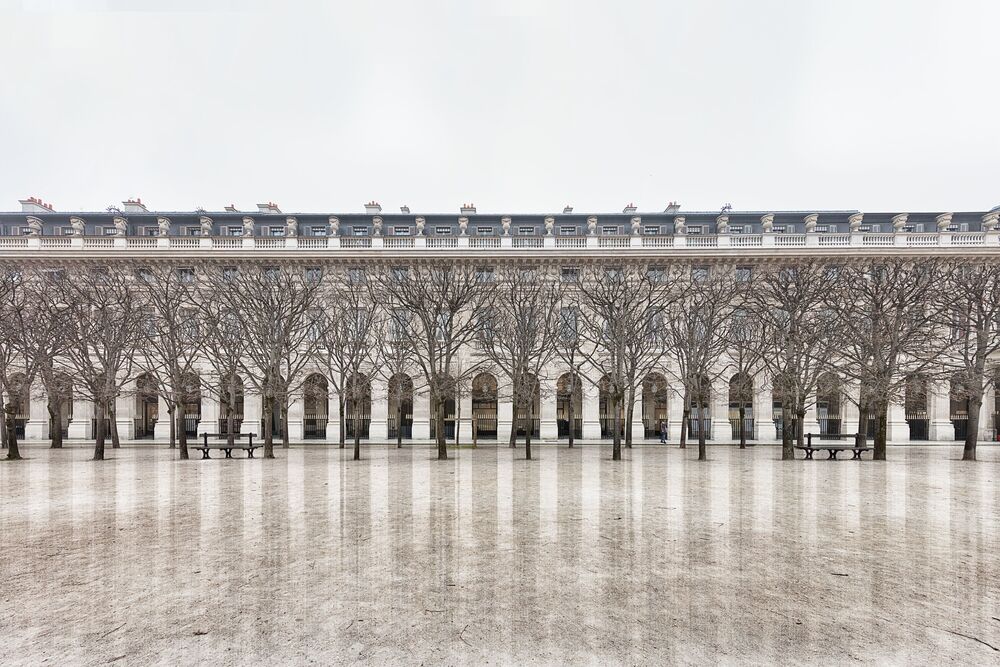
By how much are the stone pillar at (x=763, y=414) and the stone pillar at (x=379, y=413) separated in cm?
2105

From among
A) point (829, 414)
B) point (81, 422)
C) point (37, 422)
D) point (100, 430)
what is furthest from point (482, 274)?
point (37, 422)

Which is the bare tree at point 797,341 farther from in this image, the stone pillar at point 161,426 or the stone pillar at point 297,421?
the stone pillar at point 161,426

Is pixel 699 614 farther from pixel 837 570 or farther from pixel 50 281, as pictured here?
pixel 50 281

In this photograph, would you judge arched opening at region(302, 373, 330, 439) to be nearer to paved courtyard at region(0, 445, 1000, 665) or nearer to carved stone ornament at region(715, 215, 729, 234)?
paved courtyard at region(0, 445, 1000, 665)

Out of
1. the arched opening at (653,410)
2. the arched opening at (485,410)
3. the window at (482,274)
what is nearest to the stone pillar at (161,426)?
the arched opening at (485,410)

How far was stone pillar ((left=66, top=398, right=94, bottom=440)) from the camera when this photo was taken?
33.9 meters

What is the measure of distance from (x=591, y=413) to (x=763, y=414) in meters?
12.3

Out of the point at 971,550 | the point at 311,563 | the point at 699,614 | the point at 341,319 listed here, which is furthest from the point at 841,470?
the point at 341,319

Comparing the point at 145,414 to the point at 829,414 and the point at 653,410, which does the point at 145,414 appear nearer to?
the point at 653,410

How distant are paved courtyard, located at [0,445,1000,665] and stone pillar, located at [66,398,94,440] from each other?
27.1 m

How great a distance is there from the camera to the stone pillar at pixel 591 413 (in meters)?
34.1

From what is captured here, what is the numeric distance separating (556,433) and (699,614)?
29.4 meters

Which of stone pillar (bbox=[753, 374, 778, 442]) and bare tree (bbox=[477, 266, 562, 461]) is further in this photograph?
stone pillar (bbox=[753, 374, 778, 442])

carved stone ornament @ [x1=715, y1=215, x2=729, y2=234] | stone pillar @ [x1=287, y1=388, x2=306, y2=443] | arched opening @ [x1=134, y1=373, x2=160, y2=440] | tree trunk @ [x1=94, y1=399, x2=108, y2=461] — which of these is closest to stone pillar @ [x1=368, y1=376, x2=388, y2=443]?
stone pillar @ [x1=287, y1=388, x2=306, y2=443]
